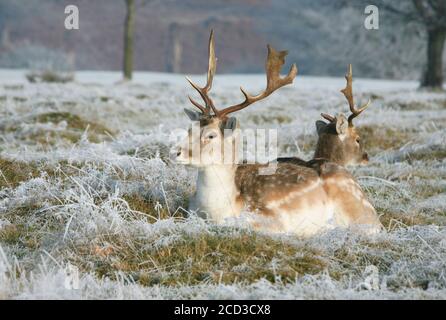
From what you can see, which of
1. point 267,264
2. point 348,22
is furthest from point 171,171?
point 348,22

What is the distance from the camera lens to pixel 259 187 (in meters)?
5.61

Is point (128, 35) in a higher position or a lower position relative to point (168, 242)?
higher

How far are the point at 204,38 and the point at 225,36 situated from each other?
1922 millimetres

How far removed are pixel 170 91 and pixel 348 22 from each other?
23497mm

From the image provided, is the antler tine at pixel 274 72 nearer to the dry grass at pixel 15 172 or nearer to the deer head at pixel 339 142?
the deer head at pixel 339 142

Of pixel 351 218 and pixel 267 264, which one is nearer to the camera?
pixel 267 264

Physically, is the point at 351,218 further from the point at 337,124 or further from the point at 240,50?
the point at 240,50

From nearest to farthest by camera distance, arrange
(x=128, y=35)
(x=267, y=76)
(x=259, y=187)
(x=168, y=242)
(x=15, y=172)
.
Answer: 1. (x=168, y=242)
2. (x=259, y=187)
3. (x=267, y=76)
4. (x=15, y=172)
5. (x=128, y=35)

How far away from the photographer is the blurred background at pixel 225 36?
25.9 meters

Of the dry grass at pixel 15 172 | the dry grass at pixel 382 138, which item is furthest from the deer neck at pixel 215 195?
the dry grass at pixel 382 138

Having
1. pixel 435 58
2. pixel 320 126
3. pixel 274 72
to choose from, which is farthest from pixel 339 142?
pixel 435 58

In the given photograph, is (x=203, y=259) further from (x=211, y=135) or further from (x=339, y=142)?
(x=339, y=142)

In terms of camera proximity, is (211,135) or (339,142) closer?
(211,135)

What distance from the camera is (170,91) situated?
62.2 feet
